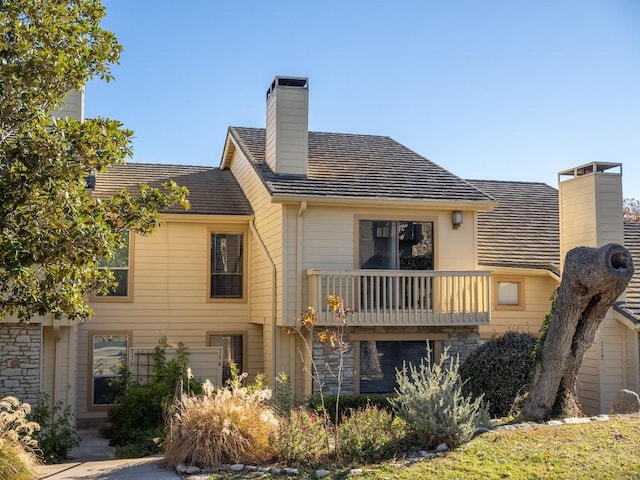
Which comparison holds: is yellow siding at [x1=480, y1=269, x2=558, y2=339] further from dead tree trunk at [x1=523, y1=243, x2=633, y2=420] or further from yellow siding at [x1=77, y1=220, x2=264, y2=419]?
dead tree trunk at [x1=523, y1=243, x2=633, y2=420]

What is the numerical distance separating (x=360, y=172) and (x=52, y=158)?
9569 mm

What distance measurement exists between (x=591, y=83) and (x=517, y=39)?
176cm

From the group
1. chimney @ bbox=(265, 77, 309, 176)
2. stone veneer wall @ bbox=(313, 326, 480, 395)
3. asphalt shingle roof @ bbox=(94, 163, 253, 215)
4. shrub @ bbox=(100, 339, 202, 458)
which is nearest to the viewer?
shrub @ bbox=(100, 339, 202, 458)

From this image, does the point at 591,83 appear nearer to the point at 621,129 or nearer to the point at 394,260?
the point at 621,129

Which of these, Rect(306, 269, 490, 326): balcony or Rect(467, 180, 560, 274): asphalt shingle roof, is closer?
Rect(306, 269, 490, 326): balcony

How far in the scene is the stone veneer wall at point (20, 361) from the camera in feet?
44.7

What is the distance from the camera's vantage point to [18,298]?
9.59 meters

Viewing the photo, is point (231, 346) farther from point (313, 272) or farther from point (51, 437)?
point (51, 437)

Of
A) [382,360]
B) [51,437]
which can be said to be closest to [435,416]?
[382,360]

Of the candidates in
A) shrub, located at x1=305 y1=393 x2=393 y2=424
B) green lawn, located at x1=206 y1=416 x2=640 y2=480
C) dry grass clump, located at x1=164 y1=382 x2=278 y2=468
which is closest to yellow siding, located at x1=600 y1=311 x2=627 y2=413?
shrub, located at x1=305 y1=393 x2=393 y2=424

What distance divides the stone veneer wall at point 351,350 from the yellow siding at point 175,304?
3322 millimetres

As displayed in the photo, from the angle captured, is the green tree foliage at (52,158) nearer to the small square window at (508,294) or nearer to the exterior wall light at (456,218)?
the exterior wall light at (456,218)

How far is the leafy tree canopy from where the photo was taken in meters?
34.9

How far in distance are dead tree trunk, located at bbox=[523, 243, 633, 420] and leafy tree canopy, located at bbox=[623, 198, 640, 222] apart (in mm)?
25416
